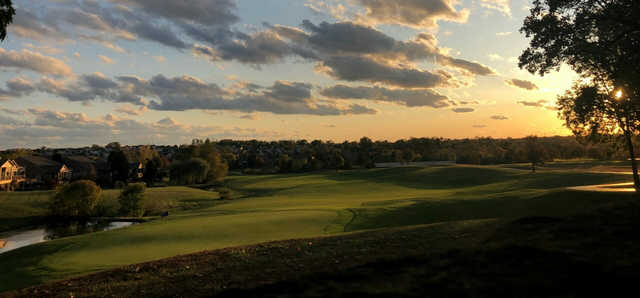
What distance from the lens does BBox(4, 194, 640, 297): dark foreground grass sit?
31.7 feet

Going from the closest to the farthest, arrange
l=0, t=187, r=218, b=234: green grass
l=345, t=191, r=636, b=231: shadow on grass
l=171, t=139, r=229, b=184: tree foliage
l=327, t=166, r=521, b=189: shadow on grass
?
l=345, t=191, r=636, b=231: shadow on grass < l=0, t=187, r=218, b=234: green grass < l=327, t=166, r=521, b=189: shadow on grass < l=171, t=139, r=229, b=184: tree foliage

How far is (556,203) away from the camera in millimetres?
25953

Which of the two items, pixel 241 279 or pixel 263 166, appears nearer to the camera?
pixel 241 279

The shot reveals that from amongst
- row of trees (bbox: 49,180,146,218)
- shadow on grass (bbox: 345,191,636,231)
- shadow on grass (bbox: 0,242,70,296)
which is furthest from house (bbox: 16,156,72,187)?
shadow on grass (bbox: 345,191,636,231)

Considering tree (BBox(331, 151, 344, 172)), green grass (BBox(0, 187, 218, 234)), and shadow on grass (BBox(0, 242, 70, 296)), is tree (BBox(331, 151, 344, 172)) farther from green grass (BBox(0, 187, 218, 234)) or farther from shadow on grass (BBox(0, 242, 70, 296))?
shadow on grass (BBox(0, 242, 70, 296))

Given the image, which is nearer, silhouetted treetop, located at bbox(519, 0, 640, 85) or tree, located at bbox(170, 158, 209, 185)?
silhouetted treetop, located at bbox(519, 0, 640, 85)

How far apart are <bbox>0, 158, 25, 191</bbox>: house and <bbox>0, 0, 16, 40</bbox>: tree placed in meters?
74.7

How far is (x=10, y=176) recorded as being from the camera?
77.1 metres

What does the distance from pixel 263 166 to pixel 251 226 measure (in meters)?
132

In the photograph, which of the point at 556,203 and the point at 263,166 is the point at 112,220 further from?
the point at 263,166

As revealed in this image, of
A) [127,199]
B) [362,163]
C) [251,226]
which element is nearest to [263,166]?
[362,163]

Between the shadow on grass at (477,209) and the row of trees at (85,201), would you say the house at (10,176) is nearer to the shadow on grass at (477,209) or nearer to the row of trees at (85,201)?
the row of trees at (85,201)

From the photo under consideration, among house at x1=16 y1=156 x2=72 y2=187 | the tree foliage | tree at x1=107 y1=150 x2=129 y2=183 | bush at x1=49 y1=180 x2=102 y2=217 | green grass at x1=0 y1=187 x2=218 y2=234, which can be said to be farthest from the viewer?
the tree foliage

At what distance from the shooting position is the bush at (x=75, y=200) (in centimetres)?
Result: 4956
